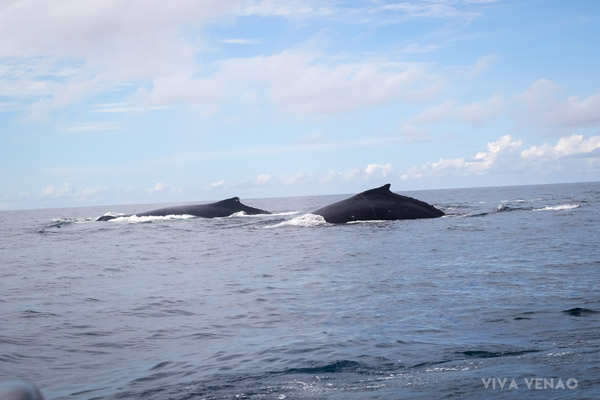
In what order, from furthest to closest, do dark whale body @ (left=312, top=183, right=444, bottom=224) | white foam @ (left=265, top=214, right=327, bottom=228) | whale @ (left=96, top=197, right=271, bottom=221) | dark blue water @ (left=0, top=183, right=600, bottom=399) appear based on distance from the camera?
whale @ (left=96, top=197, right=271, bottom=221)
white foam @ (left=265, top=214, right=327, bottom=228)
dark whale body @ (left=312, top=183, right=444, bottom=224)
dark blue water @ (left=0, top=183, right=600, bottom=399)

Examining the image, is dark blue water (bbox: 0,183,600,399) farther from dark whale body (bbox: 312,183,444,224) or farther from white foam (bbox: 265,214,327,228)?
white foam (bbox: 265,214,327,228)

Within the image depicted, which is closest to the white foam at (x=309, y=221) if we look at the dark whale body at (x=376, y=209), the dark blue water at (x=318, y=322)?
the dark whale body at (x=376, y=209)

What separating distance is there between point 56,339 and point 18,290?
21.0ft

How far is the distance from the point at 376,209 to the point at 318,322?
20493 mm

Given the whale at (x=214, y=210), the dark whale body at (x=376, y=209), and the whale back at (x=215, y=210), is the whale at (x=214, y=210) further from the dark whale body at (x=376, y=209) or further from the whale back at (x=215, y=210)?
the dark whale body at (x=376, y=209)

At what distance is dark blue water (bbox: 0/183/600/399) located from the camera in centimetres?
634

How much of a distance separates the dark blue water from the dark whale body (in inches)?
315

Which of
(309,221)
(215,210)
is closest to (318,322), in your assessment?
(309,221)

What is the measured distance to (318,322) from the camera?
31.6 ft

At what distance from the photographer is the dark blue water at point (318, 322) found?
250 inches

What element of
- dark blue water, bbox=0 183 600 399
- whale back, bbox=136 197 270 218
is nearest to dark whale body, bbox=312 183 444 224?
dark blue water, bbox=0 183 600 399

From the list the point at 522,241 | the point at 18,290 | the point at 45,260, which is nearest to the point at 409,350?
the point at 18,290

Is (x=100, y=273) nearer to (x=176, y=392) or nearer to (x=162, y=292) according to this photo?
(x=162, y=292)

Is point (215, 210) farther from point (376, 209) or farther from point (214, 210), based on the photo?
point (376, 209)
